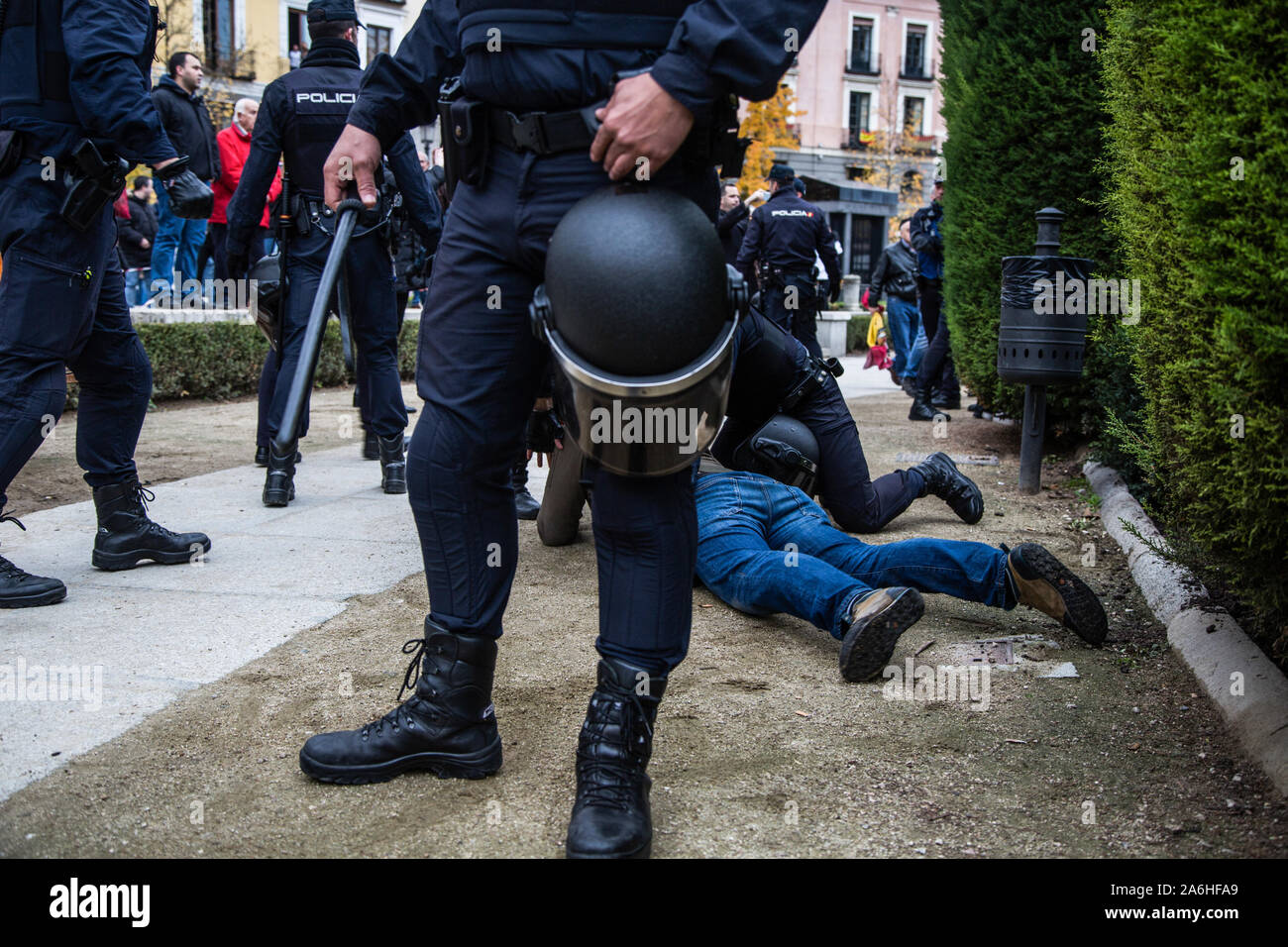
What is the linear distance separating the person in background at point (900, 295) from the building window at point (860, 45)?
134 feet

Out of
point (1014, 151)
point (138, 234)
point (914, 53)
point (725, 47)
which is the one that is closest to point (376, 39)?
point (914, 53)

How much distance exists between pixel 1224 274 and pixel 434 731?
1.71 metres

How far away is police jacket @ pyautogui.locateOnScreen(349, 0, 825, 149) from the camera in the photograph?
197 cm

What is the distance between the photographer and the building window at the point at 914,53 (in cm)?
5116

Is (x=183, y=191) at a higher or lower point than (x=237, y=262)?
higher

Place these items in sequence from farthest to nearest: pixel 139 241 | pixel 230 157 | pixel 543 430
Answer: pixel 139 241
pixel 230 157
pixel 543 430

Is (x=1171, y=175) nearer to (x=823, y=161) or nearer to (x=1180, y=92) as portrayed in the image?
(x=1180, y=92)

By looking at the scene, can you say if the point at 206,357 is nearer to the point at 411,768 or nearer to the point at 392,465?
the point at 392,465

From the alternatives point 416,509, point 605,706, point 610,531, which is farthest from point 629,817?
point 416,509

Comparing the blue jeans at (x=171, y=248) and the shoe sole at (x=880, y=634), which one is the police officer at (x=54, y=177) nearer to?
the shoe sole at (x=880, y=634)

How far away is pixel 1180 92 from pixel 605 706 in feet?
5.49

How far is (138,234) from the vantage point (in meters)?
12.0

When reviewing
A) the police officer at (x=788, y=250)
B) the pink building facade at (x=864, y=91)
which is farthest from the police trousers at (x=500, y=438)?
the pink building facade at (x=864, y=91)

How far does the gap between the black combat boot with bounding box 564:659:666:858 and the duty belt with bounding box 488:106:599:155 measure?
0.94m
